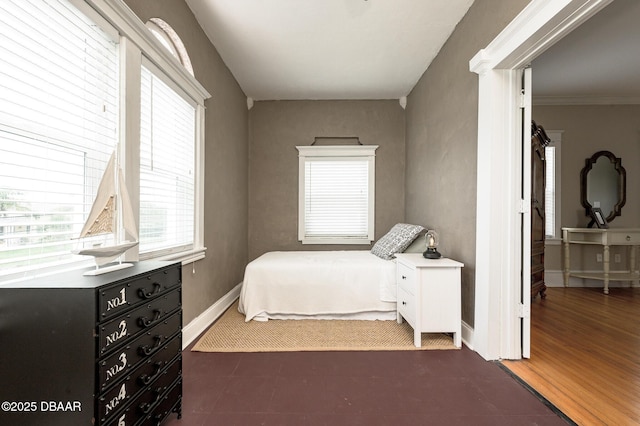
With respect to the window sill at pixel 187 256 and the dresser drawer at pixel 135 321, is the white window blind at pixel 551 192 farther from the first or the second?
the dresser drawer at pixel 135 321

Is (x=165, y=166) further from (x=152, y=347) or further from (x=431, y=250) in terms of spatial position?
(x=431, y=250)

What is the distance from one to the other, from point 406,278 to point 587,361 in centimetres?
137

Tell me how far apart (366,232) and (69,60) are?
403 centimetres

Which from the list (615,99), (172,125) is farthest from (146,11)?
(615,99)

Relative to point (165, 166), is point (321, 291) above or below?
below

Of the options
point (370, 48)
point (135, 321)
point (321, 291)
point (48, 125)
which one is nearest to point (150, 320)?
point (135, 321)

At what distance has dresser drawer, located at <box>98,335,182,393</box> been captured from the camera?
3.57 ft

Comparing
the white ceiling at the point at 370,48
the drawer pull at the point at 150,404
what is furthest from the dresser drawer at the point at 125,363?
the white ceiling at the point at 370,48

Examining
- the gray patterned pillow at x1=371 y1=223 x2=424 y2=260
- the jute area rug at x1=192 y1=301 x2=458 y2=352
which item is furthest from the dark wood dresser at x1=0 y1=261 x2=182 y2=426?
the gray patterned pillow at x1=371 y1=223 x2=424 y2=260

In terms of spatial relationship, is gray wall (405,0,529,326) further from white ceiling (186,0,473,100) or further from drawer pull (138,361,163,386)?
drawer pull (138,361,163,386)

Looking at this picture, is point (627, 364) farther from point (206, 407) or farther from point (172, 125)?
point (172, 125)

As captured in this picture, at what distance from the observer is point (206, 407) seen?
5.67ft

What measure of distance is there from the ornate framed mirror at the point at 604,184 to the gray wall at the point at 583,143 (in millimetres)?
82

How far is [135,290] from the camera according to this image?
127cm
